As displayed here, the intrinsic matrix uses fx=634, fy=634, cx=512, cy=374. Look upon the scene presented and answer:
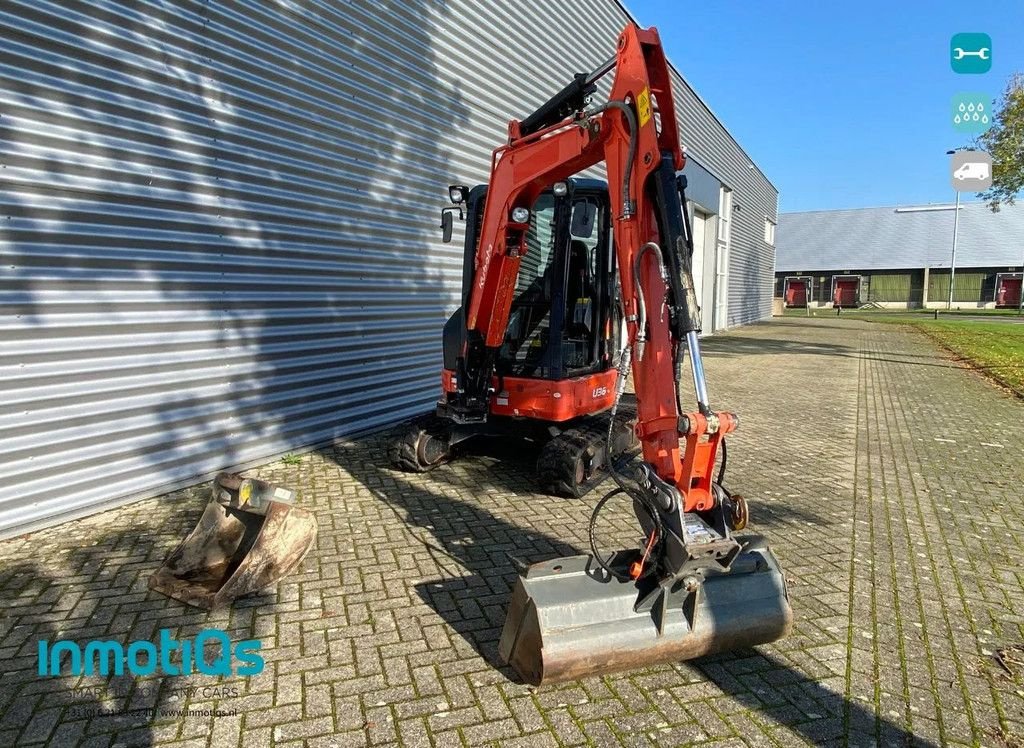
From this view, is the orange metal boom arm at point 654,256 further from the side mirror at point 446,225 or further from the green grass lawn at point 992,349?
the green grass lawn at point 992,349

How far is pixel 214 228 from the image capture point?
18.2 ft

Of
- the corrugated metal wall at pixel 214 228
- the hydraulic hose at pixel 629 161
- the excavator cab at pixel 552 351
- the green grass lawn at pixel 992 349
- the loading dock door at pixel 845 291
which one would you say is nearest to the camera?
the hydraulic hose at pixel 629 161

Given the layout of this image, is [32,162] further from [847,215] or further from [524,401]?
[847,215]

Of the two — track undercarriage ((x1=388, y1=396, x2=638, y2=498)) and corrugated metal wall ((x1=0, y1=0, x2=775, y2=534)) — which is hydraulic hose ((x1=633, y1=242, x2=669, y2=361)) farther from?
corrugated metal wall ((x1=0, y1=0, x2=775, y2=534))

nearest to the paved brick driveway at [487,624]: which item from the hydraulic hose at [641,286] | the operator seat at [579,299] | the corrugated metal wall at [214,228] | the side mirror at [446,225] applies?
the corrugated metal wall at [214,228]

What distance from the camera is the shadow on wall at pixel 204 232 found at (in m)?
4.39

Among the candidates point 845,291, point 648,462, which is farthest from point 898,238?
point 648,462

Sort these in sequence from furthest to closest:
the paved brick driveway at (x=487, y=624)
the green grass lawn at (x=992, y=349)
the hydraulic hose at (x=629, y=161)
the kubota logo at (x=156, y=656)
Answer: the green grass lawn at (x=992, y=349) < the hydraulic hose at (x=629, y=161) < the kubota logo at (x=156, y=656) < the paved brick driveway at (x=487, y=624)

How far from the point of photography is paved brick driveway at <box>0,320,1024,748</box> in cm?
262

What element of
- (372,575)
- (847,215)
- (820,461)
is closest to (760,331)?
(820,461)

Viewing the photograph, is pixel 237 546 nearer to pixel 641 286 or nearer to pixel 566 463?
pixel 566 463

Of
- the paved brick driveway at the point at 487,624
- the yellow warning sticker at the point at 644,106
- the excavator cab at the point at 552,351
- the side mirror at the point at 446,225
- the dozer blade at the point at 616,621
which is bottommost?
the paved brick driveway at the point at 487,624

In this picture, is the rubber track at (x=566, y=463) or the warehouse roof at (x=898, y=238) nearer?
the rubber track at (x=566, y=463)

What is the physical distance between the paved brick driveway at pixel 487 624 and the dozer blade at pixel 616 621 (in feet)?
0.43
